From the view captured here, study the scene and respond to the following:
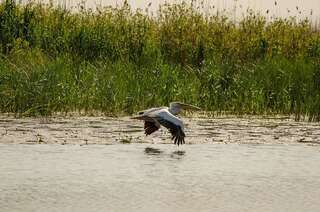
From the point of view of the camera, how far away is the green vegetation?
13531 mm

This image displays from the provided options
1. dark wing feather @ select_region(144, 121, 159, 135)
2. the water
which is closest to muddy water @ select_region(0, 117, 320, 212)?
the water

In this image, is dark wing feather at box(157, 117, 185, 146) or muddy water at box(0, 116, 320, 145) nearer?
dark wing feather at box(157, 117, 185, 146)

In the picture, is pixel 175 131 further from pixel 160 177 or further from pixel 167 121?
pixel 160 177

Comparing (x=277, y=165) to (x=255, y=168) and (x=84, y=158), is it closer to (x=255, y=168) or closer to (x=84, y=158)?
(x=255, y=168)

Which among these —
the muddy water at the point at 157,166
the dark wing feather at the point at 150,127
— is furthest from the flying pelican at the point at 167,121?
the muddy water at the point at 157,166

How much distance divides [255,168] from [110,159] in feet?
4.91

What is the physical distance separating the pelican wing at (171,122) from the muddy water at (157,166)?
0.18 meters

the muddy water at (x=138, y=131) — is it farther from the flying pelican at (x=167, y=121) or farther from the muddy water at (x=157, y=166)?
the flying pelican at (x=167, y=121)

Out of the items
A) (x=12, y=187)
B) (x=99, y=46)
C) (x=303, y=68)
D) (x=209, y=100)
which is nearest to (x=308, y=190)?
(x=12, y=187)

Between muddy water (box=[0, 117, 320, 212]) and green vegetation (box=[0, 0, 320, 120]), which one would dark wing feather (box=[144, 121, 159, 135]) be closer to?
muddy water (box=[0, 117, 320, 212])

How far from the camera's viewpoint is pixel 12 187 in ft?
26.4

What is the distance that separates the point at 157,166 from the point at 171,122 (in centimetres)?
128

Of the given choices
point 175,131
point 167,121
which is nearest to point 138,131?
point 167,121

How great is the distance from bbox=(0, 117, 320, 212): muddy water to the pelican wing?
7.1 inches
